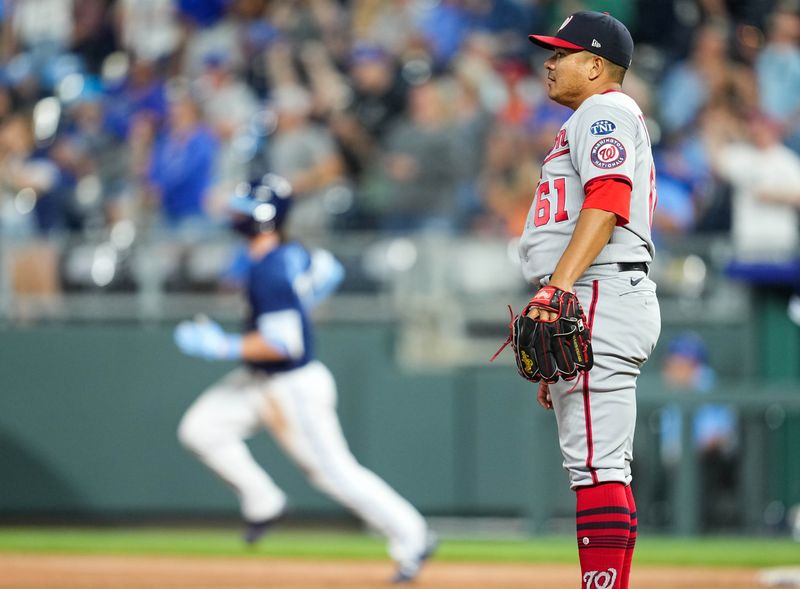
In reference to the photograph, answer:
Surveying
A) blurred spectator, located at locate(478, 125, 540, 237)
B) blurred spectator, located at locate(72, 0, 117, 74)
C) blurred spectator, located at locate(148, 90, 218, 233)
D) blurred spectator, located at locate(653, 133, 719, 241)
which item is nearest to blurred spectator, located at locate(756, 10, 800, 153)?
blurred spectator, located at locate(653, 133, 719, 241)

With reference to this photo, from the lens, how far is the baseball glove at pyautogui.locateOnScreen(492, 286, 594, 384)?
3.96m

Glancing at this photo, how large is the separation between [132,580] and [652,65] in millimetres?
7196

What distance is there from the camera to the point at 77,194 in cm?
1141

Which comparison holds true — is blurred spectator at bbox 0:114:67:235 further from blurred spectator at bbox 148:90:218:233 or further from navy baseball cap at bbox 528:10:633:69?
navy baseball cap at bbox 528:10:633:69

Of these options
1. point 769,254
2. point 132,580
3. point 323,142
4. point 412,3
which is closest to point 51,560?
point 132,580

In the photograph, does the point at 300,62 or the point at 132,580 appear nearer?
the point at 132,580

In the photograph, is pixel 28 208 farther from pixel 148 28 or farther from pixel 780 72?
pixel 780 72

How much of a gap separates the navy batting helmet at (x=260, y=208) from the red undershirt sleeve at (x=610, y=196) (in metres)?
3.94

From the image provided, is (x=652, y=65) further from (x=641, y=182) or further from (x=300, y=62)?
(x=641, y=182)

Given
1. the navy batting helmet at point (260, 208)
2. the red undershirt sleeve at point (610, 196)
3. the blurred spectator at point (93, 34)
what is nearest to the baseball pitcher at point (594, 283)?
the red undershirt sleeve at point (610, 196)

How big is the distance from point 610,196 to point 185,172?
7.56 meters

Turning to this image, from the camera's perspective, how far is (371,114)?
39.0 ft

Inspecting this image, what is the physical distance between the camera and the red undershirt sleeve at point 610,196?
402 centimetres

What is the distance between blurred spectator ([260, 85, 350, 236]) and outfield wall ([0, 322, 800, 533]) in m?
0.94
